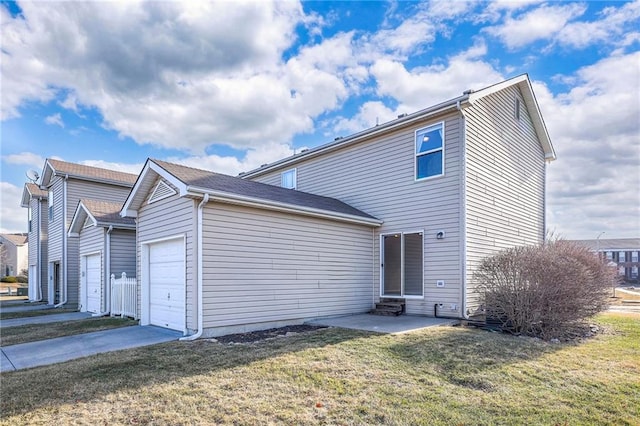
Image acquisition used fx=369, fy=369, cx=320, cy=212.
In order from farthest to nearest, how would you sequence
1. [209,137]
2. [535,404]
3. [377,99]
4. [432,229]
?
[209,137], [377,99], [432,229], [535,404]

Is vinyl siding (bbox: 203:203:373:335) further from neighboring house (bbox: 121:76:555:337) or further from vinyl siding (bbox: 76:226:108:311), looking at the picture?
vinyl siding (bbox: 76:226:108:311)

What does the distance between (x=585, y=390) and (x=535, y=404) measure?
3.20 feet

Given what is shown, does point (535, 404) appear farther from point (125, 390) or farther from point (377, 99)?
point (377, 99)

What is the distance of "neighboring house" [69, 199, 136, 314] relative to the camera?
12.4m

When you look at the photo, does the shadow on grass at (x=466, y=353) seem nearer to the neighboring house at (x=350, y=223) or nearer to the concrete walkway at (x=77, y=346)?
the neighboring house at (x=350, y=223)

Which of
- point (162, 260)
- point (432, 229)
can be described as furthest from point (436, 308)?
point (162, 260)

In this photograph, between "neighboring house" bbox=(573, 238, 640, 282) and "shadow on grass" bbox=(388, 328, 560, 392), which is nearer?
"shadow on grass" bbox=(388, 328, 560, 392)

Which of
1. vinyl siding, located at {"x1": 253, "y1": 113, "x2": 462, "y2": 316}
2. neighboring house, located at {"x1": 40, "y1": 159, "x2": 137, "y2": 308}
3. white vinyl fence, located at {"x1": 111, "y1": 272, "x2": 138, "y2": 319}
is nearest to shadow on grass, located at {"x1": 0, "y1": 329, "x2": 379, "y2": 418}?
vinyl siding, located at {"x1": 253, "y1": 113, "x2": 462, "y2": 316}

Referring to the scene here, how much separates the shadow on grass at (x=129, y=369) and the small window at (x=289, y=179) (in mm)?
8002

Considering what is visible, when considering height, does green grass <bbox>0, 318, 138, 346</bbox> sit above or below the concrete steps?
below

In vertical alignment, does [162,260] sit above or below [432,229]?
below

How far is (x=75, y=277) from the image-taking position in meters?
16.6

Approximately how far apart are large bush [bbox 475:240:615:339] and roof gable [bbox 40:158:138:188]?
56.0 feet

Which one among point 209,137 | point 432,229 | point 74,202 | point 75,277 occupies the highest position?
point 209,137
